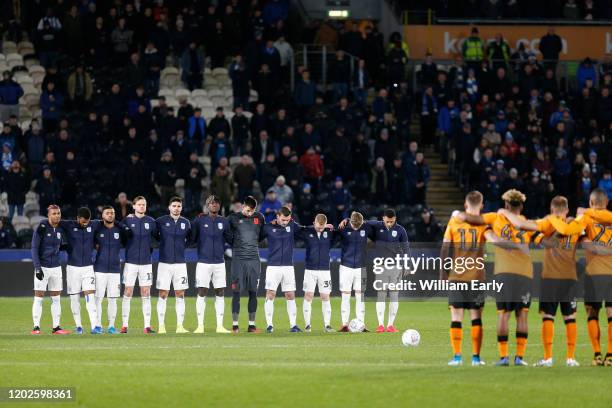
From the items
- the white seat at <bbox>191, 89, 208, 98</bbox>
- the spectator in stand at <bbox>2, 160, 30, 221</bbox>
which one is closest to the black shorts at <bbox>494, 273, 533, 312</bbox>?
the spectator in stand at <bbox>2, 160, 30, 221</bbox>

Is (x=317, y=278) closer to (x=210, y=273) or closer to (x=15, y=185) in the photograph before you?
(x=210, y=273)

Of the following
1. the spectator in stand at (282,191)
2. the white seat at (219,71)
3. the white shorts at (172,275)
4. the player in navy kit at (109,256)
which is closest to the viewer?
the player in navy kit at (109,256)

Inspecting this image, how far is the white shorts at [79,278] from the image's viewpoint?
24.6m

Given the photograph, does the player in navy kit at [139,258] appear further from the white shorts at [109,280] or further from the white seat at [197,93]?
the white seat at [197,93]

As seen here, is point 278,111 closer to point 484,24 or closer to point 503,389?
point 484,24

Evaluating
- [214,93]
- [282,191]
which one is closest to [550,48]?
[214,93]

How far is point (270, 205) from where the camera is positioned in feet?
113

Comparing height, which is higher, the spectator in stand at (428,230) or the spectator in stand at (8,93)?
the spectator in stand at (8,93)

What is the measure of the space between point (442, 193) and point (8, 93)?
12845 mm

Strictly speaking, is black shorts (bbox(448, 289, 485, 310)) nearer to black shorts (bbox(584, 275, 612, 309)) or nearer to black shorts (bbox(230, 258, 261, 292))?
black shorts (bbox(584, 275, 612, 309))

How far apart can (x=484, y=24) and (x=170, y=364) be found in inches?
1126

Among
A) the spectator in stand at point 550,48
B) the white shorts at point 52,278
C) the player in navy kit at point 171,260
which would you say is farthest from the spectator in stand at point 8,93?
the spectator in stand at point 550,48

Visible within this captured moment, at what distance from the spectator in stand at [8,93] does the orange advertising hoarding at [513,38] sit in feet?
43.8

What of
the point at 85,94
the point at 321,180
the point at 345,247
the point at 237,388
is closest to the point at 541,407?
the point at 237,388
